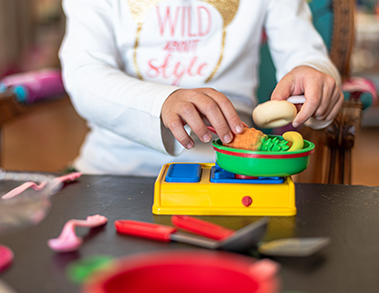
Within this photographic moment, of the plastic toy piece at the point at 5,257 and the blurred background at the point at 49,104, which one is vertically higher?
the plastic toy piece at the point at 5,257

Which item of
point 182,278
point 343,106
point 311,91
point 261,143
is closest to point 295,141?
point 261,143

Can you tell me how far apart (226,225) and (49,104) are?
32.5 inches

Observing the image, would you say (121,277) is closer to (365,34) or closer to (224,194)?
(224,194)

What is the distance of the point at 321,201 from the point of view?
562mm

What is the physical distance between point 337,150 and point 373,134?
7.76 ft

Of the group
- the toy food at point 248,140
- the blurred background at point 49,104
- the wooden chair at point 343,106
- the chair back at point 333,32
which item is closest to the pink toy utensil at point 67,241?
the toy food at point 248,140

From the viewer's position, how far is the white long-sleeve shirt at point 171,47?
33.0 inches

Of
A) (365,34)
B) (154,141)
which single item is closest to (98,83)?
(154,141)

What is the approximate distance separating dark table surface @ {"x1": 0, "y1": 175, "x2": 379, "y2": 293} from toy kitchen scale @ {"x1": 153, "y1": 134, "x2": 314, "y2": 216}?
16 mm

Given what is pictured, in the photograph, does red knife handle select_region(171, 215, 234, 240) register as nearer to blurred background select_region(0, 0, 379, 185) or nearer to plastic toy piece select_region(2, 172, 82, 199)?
plastic toy piece select_region(2, 172, 82, 199)

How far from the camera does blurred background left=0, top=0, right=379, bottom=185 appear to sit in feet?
7.59

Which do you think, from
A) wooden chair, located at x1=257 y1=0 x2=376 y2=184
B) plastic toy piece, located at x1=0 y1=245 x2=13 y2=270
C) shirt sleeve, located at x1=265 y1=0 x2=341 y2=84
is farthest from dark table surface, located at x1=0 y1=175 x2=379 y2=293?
shirt sleeve, located at x1=265 y1=0 x2=341 y2=84

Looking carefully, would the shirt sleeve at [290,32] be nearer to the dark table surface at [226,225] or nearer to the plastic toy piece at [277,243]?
the dark table surface at [226,225]

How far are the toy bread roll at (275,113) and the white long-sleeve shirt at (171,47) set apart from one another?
26cm
